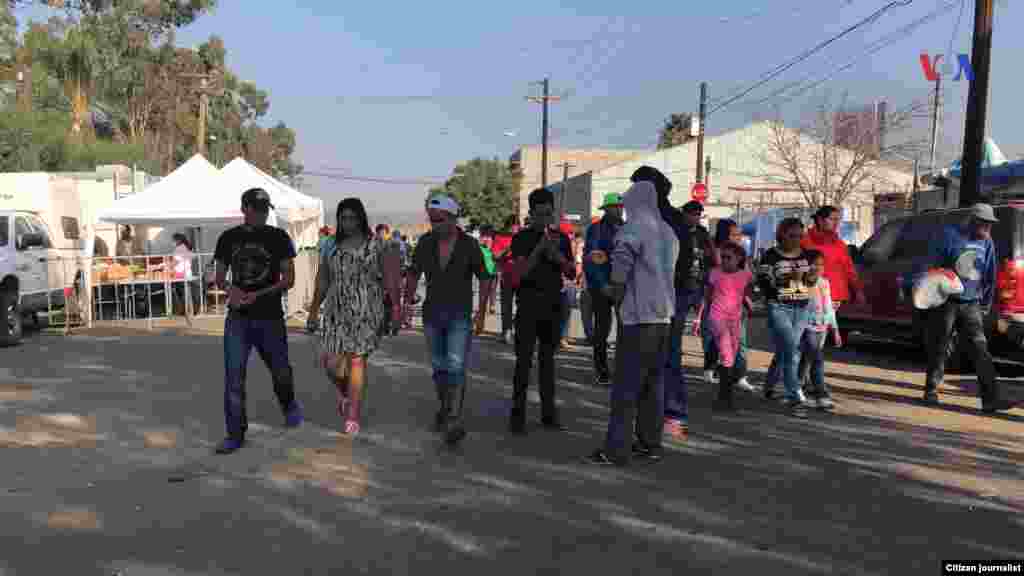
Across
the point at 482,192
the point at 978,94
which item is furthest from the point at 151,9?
the point at 978,94

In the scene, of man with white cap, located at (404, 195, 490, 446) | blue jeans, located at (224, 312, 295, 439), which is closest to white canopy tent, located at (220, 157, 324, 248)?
blue jeans, located at (224, 312, 295, 439)

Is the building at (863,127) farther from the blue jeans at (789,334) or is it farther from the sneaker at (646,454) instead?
the sneaker at (646,454)

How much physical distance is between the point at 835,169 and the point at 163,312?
75.0 ft

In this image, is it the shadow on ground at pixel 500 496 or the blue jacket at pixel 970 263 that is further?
the blue jacket at pixel 970 263

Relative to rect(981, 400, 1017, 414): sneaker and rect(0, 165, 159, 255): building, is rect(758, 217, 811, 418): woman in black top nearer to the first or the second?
rect(981, 400, 1017, 414): sneaker

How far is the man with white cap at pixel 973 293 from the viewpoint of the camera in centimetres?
766

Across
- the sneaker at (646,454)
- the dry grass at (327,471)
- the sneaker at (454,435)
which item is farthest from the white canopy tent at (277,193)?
the sneaker at (646,454)

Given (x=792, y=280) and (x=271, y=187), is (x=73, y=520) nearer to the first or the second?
(x=792, y=280)

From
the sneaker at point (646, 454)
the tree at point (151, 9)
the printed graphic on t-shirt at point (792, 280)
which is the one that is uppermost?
the tree at point (151, 9)

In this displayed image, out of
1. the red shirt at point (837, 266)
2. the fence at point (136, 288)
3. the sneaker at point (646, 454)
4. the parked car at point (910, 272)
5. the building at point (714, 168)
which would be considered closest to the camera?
the sneaker at point (646, 454)

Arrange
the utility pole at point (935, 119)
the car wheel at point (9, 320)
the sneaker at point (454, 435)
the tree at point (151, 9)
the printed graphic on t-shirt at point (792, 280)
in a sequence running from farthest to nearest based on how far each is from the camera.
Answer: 1. the tree at point (151, 9)
2. the utility pole at point (935, 119)
3. the car wheel at point (9, 320)
4. the printed graphic on t-shirt at point (792, 280)
5. the sneaker at point (454, 435)

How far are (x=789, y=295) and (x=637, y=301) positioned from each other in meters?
Result: 2.39

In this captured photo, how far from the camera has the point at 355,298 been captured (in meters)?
6.34

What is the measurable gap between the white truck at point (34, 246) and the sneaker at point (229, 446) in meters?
8.09
